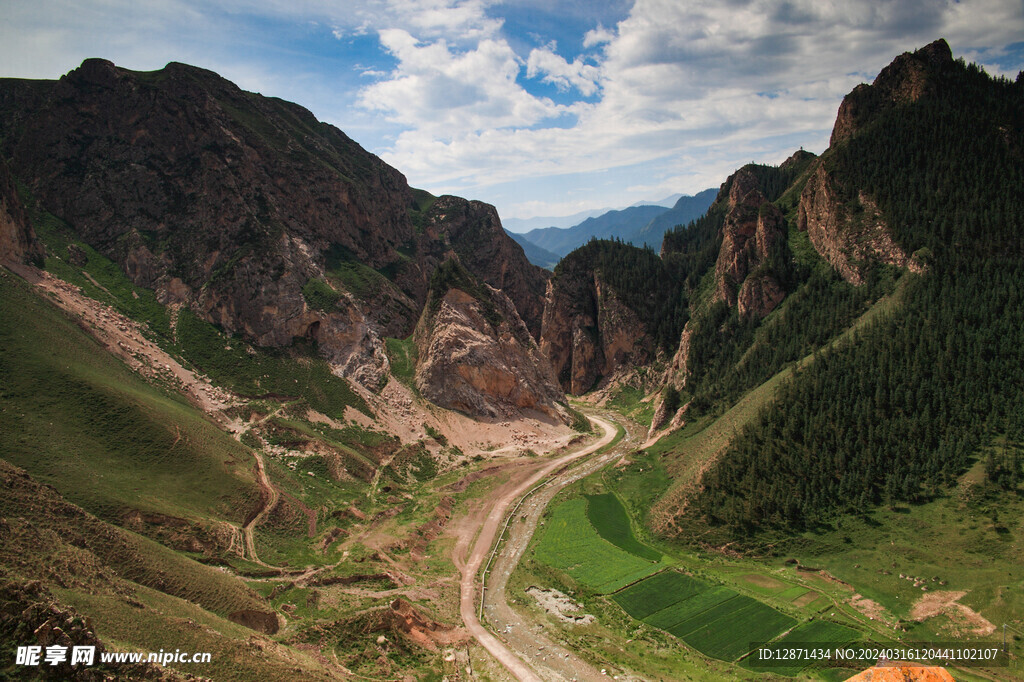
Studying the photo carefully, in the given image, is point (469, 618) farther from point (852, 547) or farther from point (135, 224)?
point (135, 224)

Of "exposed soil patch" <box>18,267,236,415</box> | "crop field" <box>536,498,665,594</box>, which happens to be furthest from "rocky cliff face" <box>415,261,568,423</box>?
"exposed soil patch" <box>18,267,236,415</box>

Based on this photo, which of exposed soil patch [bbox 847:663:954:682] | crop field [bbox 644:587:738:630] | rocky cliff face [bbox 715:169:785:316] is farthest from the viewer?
rocky cliff face [bbox 715:169:785:316]

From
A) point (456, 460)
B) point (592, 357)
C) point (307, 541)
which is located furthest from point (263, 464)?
point (592, 357)

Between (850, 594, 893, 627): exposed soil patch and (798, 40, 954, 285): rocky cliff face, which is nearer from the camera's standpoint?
(850, 594, 893, 627): exposed soil patch

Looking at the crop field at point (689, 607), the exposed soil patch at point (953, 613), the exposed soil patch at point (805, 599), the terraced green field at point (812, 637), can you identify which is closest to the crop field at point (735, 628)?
the crop field at point (689, 607)

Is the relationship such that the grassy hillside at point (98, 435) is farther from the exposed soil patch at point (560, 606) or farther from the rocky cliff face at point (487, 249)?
the rocky cliff face at point (487, 249)

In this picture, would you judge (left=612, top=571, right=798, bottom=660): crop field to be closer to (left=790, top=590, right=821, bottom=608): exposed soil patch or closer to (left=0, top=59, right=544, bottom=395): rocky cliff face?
(left=790, top=590, right=821, bottom=608): exposed soil patch
